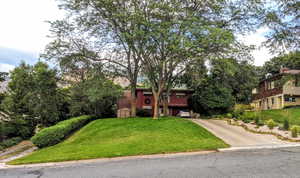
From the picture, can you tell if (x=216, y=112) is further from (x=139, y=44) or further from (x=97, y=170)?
(x=97, y=170)

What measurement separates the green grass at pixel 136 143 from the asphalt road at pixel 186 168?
1154mm

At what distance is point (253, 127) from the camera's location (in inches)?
630

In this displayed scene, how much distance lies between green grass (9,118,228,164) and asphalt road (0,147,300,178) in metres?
1.15

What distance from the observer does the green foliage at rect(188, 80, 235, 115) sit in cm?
2744

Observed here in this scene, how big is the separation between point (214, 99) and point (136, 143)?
1848 centimetres

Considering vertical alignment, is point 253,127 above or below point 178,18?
below

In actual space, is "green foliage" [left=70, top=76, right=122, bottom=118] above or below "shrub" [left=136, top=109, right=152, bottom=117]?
above

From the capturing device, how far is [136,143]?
11227 millimetres

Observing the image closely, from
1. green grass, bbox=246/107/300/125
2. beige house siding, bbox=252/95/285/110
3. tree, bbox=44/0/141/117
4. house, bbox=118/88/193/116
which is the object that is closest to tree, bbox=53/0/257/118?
tree, bbox=44/0/141/117

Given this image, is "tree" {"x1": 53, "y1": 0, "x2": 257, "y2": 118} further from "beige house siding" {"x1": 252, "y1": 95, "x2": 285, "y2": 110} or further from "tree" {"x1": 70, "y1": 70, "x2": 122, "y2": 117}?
"beige house siding" {"x1": 252, "y1": 95, "x2": 285, "y2": 110}

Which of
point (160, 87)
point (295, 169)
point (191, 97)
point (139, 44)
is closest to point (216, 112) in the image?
point (191, 97)

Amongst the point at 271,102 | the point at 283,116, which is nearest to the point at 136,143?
the point at 283,116

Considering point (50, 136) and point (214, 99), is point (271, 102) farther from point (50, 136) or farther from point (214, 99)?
point (50, 136)

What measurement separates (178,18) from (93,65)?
29.9 ft
